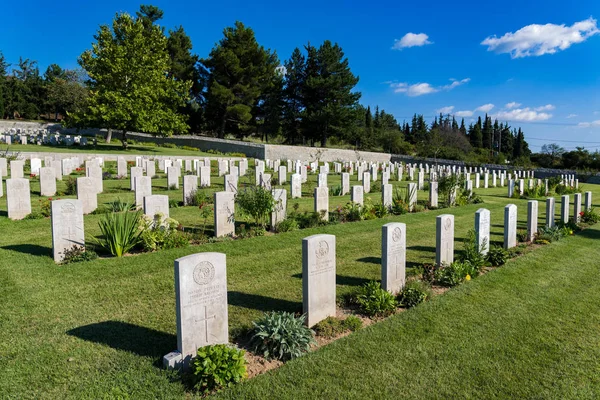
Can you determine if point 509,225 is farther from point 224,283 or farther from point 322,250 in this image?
point 224,283

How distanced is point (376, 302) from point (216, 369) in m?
2.58

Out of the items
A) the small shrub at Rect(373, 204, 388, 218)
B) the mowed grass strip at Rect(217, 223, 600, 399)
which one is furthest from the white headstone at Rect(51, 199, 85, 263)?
the small shrub at Rect(373, 204, 388, 218)

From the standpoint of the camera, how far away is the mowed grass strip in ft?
13.1

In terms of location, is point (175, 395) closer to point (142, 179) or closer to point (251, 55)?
point (142, 179)

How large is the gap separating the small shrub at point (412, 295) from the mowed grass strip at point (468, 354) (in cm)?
17

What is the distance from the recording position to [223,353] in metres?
4.04

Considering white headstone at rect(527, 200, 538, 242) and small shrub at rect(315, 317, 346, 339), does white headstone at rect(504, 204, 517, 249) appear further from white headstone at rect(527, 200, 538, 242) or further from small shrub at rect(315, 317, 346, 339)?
small shrub at rect(315, 317, 346, 339)

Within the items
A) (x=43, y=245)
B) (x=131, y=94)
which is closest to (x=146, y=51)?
(x=131, y=94)

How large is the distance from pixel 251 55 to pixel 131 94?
61.3ft

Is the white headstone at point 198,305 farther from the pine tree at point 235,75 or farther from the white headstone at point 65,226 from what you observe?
the pine tree at point 235,75

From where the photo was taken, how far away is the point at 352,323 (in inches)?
208

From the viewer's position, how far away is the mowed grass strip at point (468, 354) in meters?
3.99

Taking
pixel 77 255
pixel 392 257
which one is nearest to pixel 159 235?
pixel 77 255

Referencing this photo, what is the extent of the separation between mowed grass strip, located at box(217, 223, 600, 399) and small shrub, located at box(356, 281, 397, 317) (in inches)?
8.6
